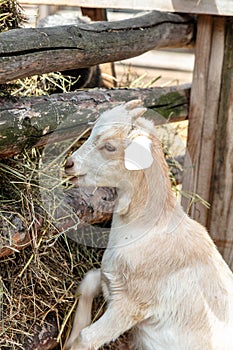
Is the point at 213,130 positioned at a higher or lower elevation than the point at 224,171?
higher

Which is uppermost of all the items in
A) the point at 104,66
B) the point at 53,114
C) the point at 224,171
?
the point at 53,114

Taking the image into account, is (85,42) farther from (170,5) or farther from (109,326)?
(109,326)

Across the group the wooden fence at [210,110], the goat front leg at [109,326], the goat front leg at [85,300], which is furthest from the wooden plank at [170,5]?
the goat front leg at [109,326]

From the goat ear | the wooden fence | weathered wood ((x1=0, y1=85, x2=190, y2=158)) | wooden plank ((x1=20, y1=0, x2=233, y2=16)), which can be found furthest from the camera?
the wooden fence

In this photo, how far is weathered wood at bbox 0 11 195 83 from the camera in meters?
3.32

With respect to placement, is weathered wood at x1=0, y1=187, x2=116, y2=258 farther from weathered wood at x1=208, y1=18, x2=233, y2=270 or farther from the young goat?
weathered wood at x1=208, y1=18, x2=233, y2=270

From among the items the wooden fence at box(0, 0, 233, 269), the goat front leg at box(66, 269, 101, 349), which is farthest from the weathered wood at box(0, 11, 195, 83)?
the goat front leg at box(66, 269, 101, 349)

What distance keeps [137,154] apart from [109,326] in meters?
0.83

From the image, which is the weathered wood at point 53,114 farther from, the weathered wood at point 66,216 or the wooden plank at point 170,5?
the wooden plank at point 170,5

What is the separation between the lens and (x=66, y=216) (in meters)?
3.66

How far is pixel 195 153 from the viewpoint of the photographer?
480 cm

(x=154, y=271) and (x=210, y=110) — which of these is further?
(x=210, y=110)

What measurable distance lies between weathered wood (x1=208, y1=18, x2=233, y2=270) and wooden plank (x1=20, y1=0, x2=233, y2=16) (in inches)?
7.3

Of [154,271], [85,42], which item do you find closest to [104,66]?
[85,42]
